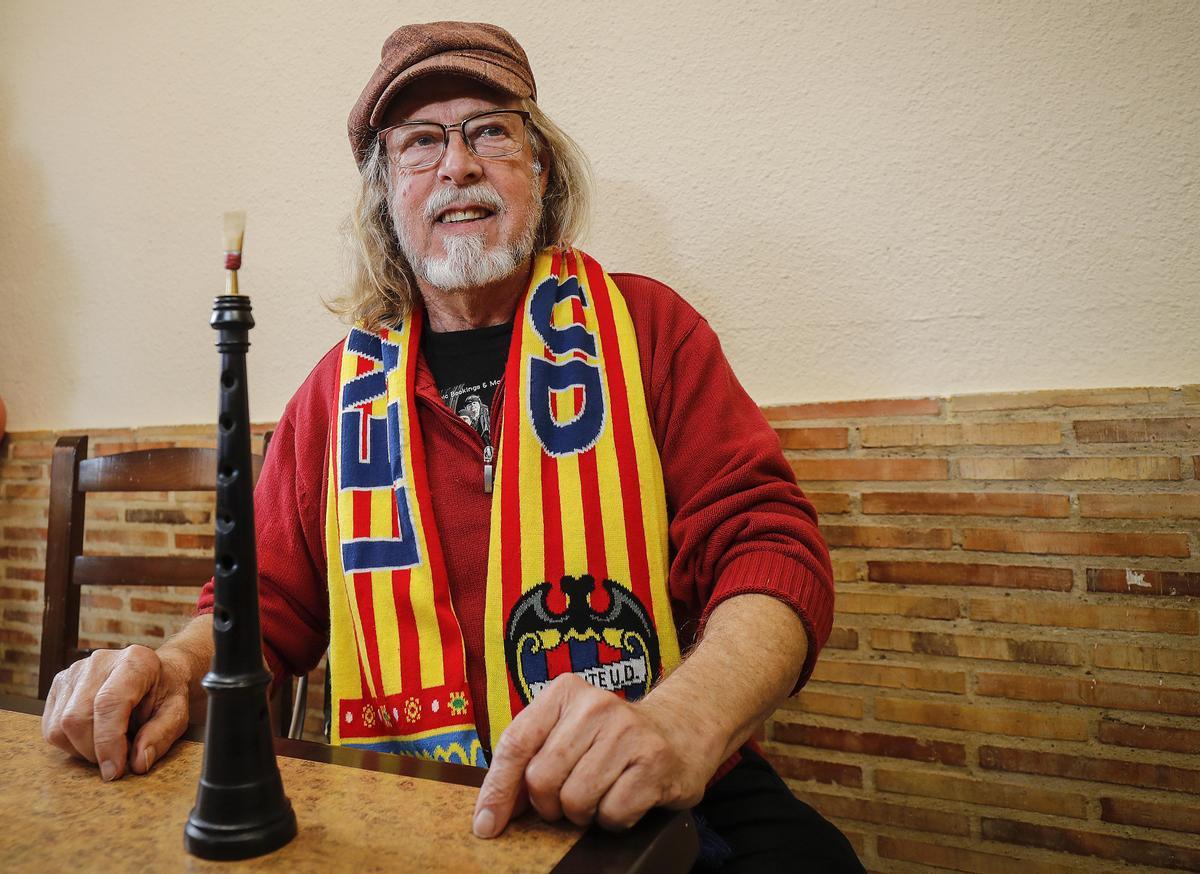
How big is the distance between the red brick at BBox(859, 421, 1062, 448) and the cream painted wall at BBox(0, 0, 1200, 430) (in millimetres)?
78

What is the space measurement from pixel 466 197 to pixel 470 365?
0.30 metres

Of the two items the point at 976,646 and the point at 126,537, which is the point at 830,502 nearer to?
the point at 976,646

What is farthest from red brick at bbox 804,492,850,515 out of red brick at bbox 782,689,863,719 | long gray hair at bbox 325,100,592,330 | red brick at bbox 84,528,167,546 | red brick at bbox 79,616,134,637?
red brick at bbox 79,616,134,637

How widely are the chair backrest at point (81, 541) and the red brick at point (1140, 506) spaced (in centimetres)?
157

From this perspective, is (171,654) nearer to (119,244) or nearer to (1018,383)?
(1018,383)

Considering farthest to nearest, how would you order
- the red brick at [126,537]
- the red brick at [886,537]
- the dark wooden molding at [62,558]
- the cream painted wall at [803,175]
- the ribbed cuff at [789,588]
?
the red brick at [126,537]
the dark wooden molding at [62,558]
the red brick at [886,537]
the cream painted wall at [803,175]
the ribbed cuff at [789,588]

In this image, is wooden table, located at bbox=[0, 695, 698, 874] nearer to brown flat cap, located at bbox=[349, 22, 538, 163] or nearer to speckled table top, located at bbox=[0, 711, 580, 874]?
speckled table top, located at bbox=[0, 711, 580, 874]

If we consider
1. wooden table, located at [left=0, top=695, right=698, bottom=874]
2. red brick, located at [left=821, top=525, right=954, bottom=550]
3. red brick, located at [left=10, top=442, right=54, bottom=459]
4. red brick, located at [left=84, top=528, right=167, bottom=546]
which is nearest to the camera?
wooden table, located at [left=0, top=695, right=698, bottom=874]

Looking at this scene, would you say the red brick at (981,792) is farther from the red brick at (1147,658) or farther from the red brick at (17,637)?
Result: the red brick at (17,637)

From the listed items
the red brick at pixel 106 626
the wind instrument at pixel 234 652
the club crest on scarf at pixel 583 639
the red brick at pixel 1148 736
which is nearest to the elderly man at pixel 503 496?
the club crest on scarf at pixel 583 639

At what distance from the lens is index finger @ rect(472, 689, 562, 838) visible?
570 millimetres

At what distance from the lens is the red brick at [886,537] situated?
1468 mm

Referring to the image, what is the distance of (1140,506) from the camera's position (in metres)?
1.33

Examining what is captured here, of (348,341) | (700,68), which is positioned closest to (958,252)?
(700,68)
